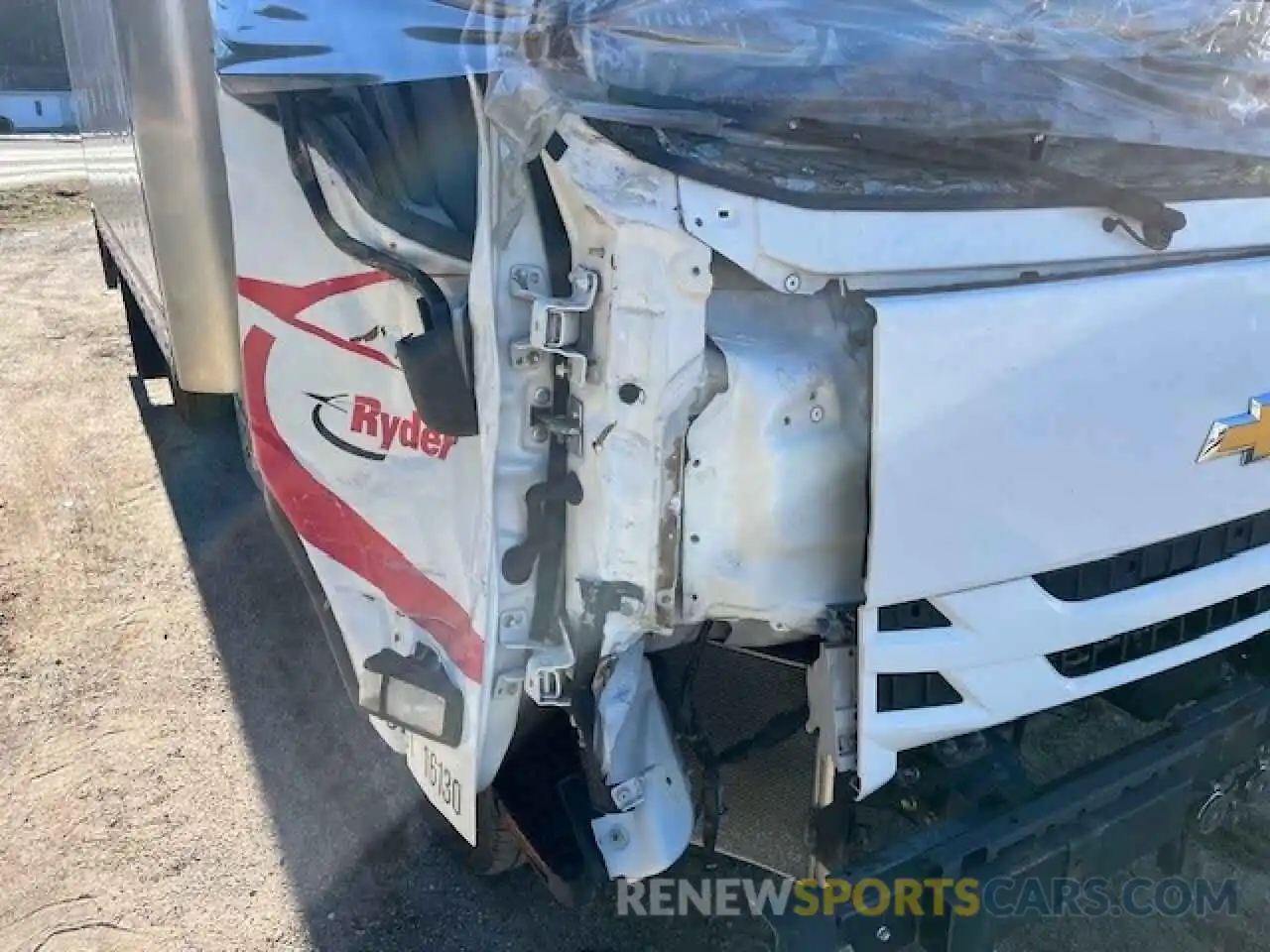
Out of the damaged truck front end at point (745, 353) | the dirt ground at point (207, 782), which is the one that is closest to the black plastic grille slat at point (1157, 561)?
the damaged truck front end at point (745, 353)

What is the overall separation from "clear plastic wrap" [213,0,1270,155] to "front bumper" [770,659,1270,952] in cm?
131

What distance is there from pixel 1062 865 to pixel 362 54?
2104 millimetres

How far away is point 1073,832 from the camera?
7.82 feet

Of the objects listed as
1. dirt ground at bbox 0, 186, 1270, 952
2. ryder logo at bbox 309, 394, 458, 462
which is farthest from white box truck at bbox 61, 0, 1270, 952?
dirt ground at bbox 0, 186, 1270, 952

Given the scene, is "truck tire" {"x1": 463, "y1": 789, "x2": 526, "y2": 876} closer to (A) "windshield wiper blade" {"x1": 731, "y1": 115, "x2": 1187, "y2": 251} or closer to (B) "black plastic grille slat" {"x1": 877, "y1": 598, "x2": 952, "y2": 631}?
(B) "black plastic grille slat" {"x1": 877, "y1": 598, "x2": 952, "y2": 631}

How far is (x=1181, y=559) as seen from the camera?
94.6 inches

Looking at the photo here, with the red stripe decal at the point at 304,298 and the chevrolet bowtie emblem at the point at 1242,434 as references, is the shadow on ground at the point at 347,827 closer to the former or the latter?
the red stripe decal at the point at 304,298

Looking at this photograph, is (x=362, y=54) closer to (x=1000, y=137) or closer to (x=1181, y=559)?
(x=1000, y=137)

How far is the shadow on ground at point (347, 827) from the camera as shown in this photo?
284 cm

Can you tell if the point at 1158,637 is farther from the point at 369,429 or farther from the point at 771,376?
the point at 369,429

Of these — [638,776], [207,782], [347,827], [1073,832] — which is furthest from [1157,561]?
[207,782]

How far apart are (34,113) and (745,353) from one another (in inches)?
1323

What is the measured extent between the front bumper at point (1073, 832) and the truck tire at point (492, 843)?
2.95ft

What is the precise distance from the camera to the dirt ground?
285 centimetres
